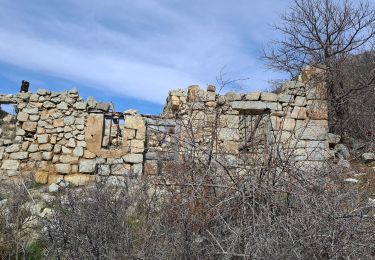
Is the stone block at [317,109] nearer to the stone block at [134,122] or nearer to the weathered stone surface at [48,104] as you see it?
the stone block at [134,122]

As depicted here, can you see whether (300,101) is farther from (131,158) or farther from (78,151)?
(78,151)

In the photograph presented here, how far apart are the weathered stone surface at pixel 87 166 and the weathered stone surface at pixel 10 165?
1.33 m

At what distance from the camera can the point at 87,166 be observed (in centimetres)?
837

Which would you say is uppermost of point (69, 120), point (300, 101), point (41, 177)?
point (300, 101)

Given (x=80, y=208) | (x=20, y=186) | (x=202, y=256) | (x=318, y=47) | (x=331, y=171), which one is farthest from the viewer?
(x=318, y=47)

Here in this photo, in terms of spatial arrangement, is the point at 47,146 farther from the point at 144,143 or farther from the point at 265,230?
the point at 265,230

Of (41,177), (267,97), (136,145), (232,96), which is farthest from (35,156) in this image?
(267,97)

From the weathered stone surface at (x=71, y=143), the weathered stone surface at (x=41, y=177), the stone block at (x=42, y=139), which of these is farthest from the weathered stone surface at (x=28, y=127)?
the weathered stone surface at (x=41, y=177)

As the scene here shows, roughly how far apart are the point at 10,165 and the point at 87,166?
1.61 m

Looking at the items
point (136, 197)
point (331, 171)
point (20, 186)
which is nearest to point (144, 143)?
point (20, 186)

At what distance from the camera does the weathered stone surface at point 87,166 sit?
8.35 meters

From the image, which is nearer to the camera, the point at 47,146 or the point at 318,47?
the point at 47,146

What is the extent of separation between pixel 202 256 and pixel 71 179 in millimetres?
5416

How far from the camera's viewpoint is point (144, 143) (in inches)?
342
